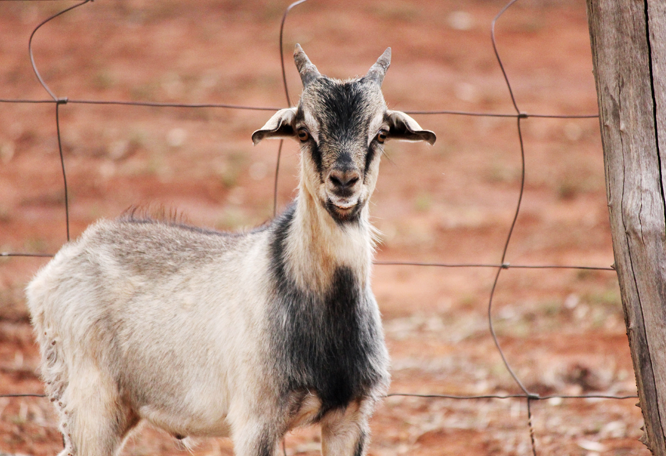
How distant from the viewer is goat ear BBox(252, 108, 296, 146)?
290cm

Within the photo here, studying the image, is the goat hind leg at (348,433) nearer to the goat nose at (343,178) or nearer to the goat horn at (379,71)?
Result: the goat nose at (343,178)

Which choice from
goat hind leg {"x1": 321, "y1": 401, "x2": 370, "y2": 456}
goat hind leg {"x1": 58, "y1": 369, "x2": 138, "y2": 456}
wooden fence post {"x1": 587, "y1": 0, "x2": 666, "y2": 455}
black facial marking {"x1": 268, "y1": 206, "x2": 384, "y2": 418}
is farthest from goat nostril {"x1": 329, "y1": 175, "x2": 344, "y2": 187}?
goat hind leg {"x1": 58, "y1": 369, "x2": 138, "y2": 456}

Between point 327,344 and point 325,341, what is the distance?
0.6 inches

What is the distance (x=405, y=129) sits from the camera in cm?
320

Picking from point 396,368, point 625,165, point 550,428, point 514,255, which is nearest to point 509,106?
point 514,255

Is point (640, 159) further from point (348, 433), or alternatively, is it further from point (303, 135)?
point (348, 433)

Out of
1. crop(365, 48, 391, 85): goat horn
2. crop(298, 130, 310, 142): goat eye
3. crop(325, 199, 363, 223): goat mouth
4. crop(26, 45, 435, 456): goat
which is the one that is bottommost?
crop(26, 45, 435, 456): goat

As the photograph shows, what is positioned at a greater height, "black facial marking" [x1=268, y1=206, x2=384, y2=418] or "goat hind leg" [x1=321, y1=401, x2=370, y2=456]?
"black facial marking" [x1=268, y1=206, x2=384, y2=418]

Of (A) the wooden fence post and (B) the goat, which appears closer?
(A) the wooden fence post

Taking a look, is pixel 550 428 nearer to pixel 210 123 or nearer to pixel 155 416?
pixel 155 416

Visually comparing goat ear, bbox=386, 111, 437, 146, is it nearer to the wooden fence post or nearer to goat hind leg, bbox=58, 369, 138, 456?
the wooden fence post

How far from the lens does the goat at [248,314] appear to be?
119 inches

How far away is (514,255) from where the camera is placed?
802 cm

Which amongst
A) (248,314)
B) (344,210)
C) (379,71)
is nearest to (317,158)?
(344,210)
